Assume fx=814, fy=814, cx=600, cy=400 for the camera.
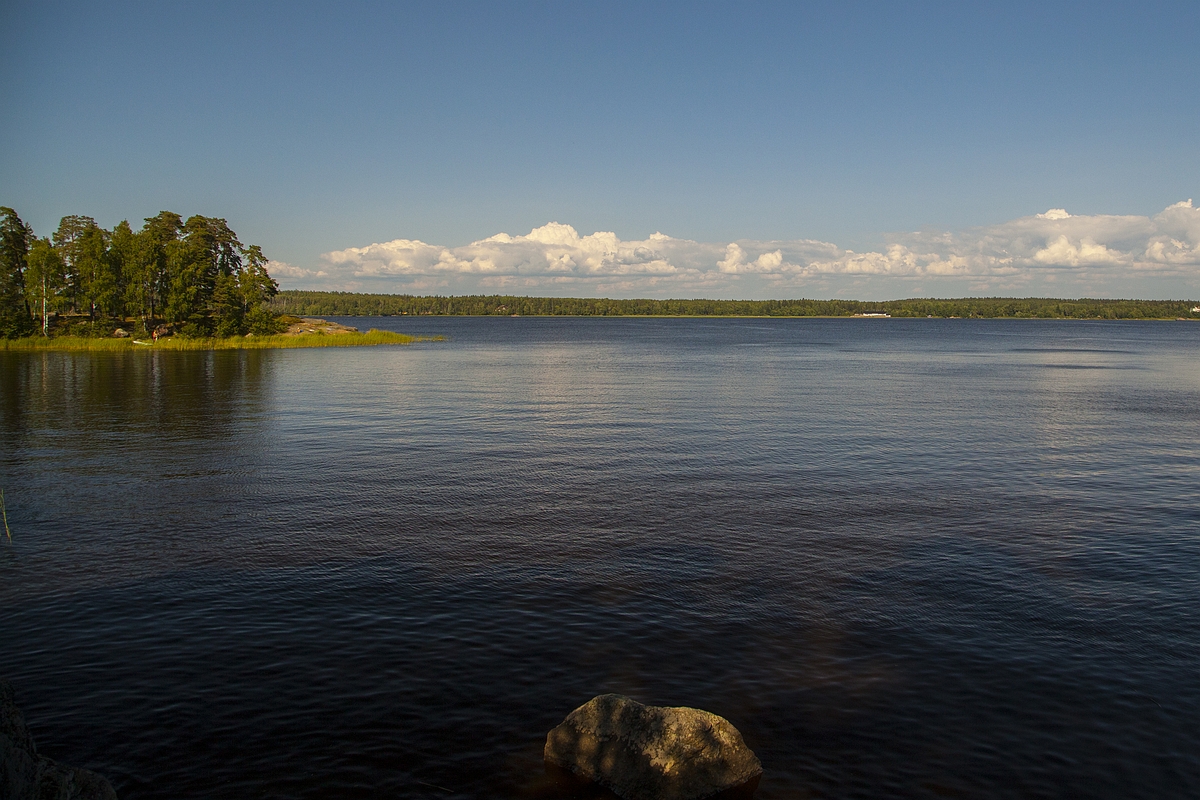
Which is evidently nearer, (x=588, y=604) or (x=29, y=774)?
(x=29, y=774)

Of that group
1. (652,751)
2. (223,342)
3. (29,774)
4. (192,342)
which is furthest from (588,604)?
(223,342)

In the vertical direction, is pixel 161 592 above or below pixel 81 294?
below

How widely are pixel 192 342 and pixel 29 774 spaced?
109 meters

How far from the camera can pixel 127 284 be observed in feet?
365

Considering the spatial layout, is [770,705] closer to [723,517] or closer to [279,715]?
[279,715]

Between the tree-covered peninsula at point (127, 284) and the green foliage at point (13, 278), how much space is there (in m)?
0.13

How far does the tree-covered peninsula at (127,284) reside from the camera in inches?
4058

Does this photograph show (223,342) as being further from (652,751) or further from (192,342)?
(652,751)

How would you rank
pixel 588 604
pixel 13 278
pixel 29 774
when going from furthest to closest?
pixel 13 278 → pixel 588 604 → pixel 29 774

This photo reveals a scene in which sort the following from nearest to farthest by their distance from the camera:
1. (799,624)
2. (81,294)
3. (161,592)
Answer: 1. (799,624)
2. (161,592)
3. (81,294)

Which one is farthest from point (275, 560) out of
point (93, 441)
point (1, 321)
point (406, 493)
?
point (1, 321)

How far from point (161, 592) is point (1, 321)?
338 feet

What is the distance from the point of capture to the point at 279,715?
12859 mm

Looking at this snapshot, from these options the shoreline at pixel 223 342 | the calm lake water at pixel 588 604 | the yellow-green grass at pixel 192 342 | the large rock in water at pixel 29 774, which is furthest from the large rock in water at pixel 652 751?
the yellow-green grass at pixel 192 342
